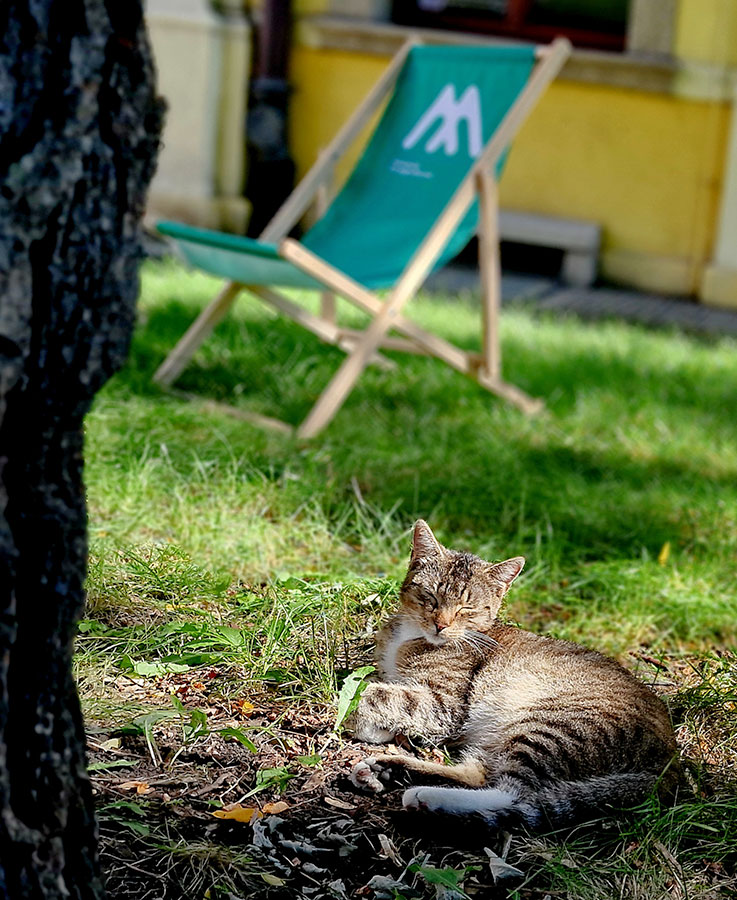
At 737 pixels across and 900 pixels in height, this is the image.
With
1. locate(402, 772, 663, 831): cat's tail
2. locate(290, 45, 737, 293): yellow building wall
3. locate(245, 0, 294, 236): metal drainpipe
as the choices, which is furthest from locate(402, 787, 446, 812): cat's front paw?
locate(245, 0, 294, 236): metal drainpipe

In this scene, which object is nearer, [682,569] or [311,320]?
[682,569]

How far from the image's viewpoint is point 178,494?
12.8 ft

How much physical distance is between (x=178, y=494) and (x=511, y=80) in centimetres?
256

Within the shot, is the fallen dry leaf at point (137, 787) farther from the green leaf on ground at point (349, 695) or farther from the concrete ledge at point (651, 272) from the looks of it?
the concrete ledge at point (651, 272)

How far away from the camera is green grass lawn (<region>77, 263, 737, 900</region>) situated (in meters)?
2.43

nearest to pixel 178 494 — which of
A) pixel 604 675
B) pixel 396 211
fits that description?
pixel 604 675

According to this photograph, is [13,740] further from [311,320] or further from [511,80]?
[511,80]

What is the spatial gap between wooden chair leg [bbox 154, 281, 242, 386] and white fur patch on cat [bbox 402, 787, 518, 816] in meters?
3.11

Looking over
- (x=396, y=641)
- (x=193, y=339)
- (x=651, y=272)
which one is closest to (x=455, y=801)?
(x=396, y=641)

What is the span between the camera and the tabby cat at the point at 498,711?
2.40 metres

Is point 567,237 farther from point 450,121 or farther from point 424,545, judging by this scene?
point 424,545

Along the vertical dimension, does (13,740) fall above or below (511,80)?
below

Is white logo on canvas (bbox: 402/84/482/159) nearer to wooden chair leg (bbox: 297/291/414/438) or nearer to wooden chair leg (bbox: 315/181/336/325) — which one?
wooden chair leg (bbox: 315/181/336/325)

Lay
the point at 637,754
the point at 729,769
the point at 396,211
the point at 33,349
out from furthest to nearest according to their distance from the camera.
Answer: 1. the point at 396,211
2. the point at 729,769
3. the point at 637,754
4. the point at 33,349
